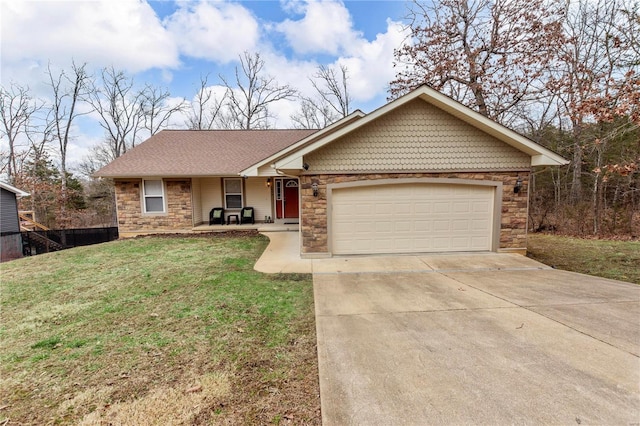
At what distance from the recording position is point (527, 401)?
2328 millimetres

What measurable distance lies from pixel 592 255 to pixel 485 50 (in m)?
10.4

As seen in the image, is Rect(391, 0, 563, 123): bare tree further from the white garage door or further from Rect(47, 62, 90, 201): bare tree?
Rect(47, 62, 90, 201): bare tree

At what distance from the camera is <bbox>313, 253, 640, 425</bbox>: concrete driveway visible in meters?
2.26

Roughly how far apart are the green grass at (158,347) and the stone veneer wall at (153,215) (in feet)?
17.7

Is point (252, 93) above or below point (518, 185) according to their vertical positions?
above

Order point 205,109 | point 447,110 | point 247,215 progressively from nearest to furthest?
point 447,110
point 247,215
point 205,109

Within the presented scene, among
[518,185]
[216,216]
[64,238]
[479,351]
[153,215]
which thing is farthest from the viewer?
[64,238]

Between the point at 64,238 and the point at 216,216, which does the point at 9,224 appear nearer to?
the point at 64,238

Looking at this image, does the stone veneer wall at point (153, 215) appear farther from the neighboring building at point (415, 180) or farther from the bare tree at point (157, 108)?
the bare tree at point (157, 108)

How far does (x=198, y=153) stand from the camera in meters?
12.8

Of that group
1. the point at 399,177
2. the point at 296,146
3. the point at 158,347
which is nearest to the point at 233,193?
the point at 296,146

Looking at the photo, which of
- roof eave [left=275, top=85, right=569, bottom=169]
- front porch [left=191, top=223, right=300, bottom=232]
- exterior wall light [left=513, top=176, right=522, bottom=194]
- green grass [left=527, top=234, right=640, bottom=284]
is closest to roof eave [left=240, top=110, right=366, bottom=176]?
roof eave [left=275, top=85, right=569, bottom=169]

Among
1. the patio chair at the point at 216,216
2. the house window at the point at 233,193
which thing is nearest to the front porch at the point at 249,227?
the patio chair at the point at 216,216

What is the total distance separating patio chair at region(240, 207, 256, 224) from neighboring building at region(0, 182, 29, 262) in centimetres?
1006
